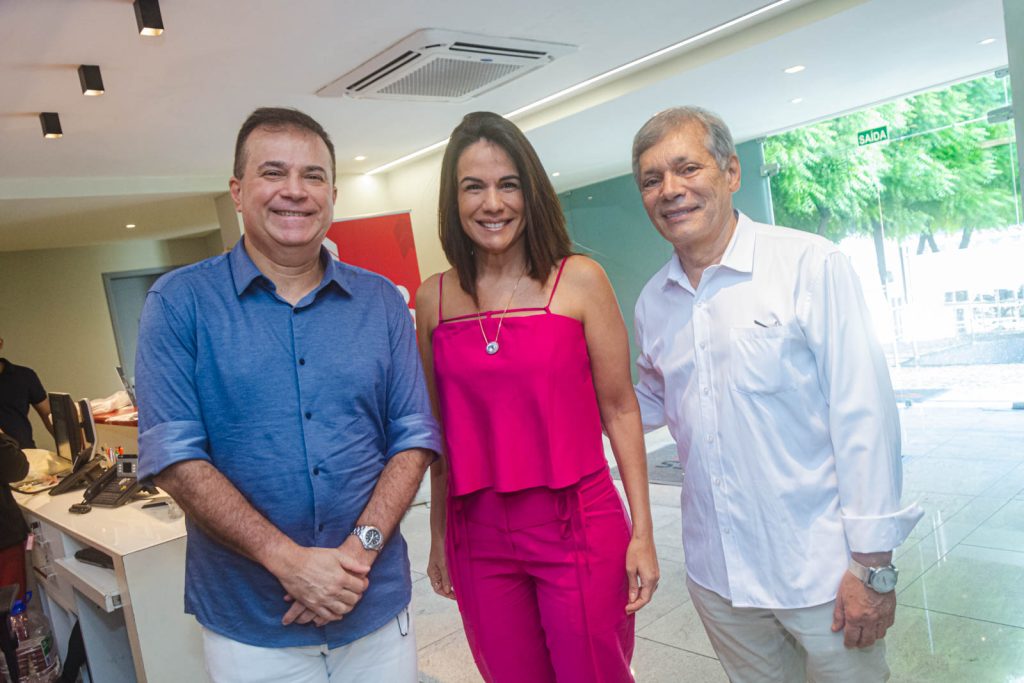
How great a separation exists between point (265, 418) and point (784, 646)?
3.89ft

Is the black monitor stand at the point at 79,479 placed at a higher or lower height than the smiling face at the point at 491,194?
lower

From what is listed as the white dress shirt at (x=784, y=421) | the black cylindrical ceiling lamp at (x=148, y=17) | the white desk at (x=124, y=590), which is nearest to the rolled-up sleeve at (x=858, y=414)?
the white dress shirt at (x=784, y=421)

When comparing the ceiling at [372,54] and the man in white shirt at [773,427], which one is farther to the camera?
the ceiling at [372,54]

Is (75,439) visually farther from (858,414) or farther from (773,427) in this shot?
(858,414)

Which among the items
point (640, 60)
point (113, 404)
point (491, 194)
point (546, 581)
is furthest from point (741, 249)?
point (113, 404)

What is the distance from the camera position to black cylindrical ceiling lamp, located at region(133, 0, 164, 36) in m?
3.09

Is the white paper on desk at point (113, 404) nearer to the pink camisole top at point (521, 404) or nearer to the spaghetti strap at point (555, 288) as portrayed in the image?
the pink camisole top at point (521, 404)

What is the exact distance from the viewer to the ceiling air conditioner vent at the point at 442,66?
412 cm

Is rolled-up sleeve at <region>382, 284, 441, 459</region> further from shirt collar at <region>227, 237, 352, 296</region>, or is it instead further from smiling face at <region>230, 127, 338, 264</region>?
smiling face at <region>230, 127, 338, 264</region>

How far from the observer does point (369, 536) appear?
151 cm

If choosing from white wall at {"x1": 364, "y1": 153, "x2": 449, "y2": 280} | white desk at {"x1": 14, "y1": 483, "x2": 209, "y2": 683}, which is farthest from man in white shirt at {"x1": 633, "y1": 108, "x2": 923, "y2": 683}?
white wall at {"x1": 364, "y1": 153, "x2": 449, "y2": 280}

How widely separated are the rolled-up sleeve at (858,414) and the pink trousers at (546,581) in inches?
20.1

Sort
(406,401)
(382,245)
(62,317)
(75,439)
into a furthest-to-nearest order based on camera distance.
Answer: (62,317) < (382,245) < (75,439) < (406,401)

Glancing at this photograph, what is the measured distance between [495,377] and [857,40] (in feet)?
12.9
